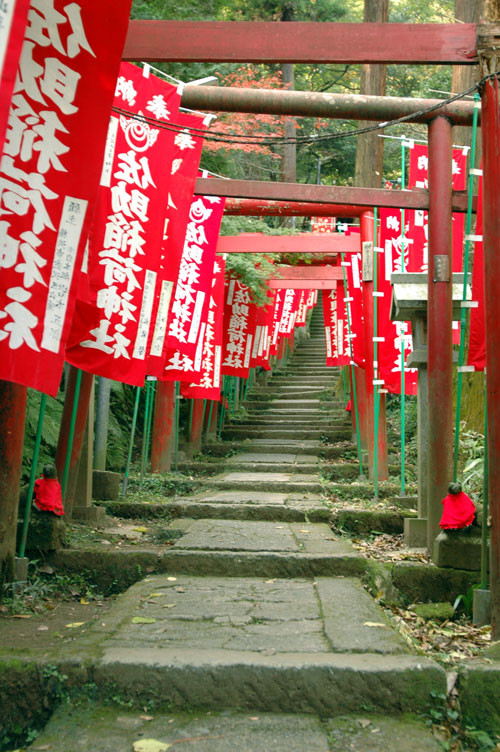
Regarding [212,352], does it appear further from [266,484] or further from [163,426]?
[266,484]

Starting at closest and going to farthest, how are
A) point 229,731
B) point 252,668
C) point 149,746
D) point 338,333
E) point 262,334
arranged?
point 149,746 < point 229,731 < point 252,668 < point 338,333 < point 262,334

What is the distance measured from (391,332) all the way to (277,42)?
15.4ft

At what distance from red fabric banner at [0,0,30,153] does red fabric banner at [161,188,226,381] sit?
24.2 ft

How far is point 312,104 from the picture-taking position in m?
7.29

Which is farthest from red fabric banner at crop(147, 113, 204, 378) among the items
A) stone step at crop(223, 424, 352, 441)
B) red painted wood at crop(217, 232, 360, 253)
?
stone step at crop(223, 424, 352, 441)

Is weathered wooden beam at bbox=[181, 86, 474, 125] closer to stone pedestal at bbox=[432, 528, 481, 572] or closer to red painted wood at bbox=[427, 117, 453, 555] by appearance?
red painted wood at bbox=[427, 117, 453, 555]

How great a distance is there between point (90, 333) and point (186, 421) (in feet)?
34.6

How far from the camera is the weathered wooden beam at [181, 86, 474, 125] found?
7.16 metres

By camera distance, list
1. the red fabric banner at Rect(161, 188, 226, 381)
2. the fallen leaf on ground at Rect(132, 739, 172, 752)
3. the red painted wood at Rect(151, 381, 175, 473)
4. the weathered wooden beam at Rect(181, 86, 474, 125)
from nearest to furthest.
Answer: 1. the fallen leaf on ground at Rect(132, 739, 172, 752)
2. the weathered wooden beam at Rect(181, 86, 474, 125)
3. the red fabric banner at Rect(161, 188, 226, 381)
4. the red painted wood at Rect(151, 381, 175, 473)

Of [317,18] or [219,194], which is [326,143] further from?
[219,194]

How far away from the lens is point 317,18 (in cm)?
2211

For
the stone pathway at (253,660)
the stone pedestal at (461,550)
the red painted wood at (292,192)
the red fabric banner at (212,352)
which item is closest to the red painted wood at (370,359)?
the red fabric banner at (212,352)

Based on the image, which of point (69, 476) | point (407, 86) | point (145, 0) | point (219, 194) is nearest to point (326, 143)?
point (407, 86)

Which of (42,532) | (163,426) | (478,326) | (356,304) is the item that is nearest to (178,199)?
(478,326)
